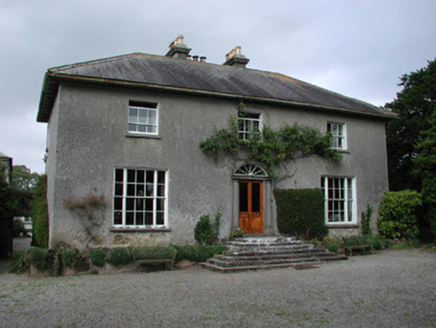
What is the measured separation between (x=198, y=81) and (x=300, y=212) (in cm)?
626

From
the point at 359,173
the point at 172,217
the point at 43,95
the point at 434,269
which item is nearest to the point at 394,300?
the point at 434,269

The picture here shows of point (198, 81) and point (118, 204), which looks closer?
point (118, 204)

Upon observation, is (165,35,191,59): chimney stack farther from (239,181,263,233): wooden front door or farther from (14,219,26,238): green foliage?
(14,219,26,238): green foliage

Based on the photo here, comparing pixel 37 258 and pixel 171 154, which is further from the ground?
pixel 171 154

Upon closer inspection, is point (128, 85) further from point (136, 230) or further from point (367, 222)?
point (367, 222)

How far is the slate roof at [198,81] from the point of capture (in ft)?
47.1

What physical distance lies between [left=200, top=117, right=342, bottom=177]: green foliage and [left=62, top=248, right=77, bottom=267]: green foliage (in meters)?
5.63

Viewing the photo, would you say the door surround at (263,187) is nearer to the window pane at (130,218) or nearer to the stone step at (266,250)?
the stone step at (266,250)

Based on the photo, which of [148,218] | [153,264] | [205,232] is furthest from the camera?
[205,232]

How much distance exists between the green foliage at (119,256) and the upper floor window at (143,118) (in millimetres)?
4181

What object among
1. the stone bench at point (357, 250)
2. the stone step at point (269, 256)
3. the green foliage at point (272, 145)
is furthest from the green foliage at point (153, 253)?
the stone bench at point (357, 250)

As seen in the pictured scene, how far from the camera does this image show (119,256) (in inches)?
497

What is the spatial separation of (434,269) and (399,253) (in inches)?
152

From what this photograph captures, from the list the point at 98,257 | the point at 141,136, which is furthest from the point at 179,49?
the point at 98,257
